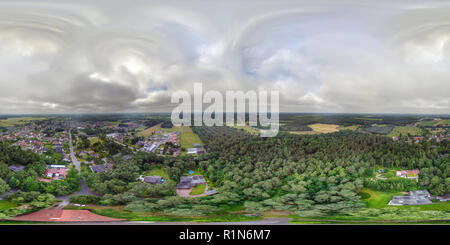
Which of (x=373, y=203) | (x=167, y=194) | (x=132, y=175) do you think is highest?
(x=132, y=175)

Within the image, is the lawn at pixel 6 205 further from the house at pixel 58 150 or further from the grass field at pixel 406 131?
the grass field at pixel 406 131

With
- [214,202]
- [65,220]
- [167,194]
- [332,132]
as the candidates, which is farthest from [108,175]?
[332,132]

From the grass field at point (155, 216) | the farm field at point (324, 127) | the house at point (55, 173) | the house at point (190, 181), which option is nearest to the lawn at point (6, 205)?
the house at point (55, 173)

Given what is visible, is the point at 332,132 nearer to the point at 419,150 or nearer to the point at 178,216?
the point at 419,150

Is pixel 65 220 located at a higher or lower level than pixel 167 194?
lower

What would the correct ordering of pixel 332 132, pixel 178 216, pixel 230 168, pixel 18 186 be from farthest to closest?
pixel 332 132, pixel 230 168, pixel 18 186, pixel 178 216

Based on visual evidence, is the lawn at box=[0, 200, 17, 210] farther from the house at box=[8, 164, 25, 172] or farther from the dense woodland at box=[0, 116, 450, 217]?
the house at box=[8, 164, 25, 172]
